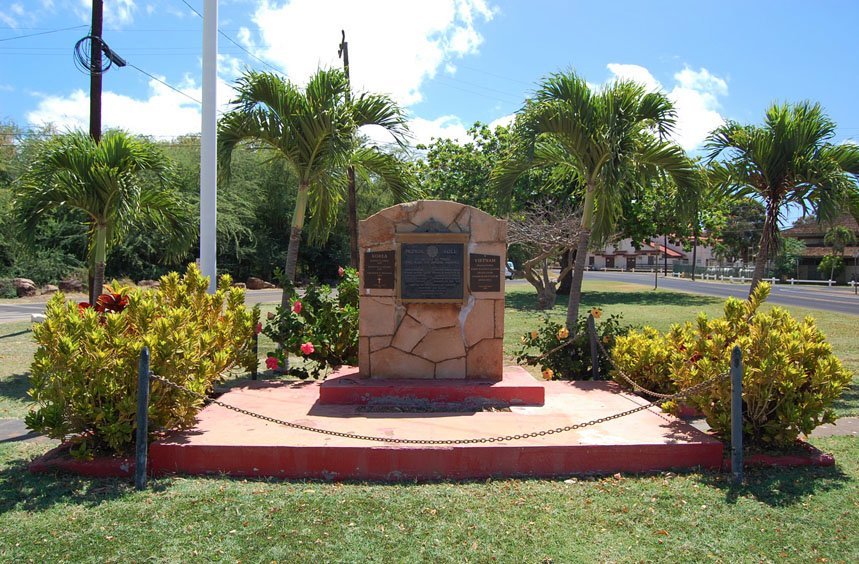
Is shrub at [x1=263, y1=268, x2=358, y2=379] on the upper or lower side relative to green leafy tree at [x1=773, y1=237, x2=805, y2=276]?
lower

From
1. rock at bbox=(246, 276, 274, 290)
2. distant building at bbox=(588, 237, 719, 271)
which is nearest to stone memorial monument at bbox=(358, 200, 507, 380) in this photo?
rock at bbox=(246, 276, 274, 290)

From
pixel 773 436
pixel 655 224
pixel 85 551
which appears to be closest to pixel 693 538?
pixel 773 436

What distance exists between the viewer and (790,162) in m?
9.02

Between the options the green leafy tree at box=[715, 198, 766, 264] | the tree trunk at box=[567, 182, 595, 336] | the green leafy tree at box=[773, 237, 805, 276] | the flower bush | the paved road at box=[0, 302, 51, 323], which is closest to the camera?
the flower bush

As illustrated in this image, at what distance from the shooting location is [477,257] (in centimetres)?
673

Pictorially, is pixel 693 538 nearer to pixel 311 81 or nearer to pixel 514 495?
pixel 514 495

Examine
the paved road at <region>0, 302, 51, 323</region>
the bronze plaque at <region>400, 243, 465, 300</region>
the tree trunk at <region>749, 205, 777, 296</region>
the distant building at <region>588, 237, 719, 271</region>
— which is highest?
the distant building at <region>588, 237, 719, 271</region>

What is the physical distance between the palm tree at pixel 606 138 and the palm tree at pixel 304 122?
2080 mm

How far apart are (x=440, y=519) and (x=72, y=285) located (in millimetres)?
28233

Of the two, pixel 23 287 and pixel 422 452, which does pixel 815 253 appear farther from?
pixel 422 452

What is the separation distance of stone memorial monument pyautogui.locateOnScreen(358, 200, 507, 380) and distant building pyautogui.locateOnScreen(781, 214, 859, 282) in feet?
163

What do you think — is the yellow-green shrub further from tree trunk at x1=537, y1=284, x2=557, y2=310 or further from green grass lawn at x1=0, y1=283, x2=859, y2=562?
tree trunk at x1=537, y1=284, x2=557, y2=310

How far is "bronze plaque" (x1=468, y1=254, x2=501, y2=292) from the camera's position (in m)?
6.72

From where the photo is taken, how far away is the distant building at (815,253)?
166ft
